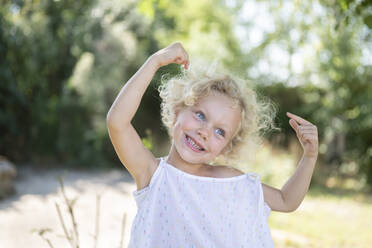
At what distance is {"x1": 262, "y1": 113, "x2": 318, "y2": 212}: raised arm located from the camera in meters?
1.66

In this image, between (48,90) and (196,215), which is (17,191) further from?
(196,215)

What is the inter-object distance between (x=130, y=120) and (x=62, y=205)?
12.9 ft

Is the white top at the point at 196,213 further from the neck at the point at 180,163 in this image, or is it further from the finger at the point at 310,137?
the finger at the point at 310,137

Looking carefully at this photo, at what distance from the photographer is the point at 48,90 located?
8.59 metres

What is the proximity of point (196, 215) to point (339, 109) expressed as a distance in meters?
8.22

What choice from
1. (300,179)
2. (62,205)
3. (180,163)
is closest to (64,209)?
(62,205)

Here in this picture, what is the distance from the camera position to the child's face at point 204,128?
1591mm

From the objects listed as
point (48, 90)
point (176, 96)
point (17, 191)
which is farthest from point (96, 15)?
point (176, 96)

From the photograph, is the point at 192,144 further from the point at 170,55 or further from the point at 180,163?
the point at 170,55

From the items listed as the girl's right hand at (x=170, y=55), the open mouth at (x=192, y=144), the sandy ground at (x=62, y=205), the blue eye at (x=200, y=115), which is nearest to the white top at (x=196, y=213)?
the open mouth at (x=192, y=144)

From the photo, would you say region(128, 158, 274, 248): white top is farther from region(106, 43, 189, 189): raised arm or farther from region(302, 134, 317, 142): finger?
region(302, 134, 317, 142): finger

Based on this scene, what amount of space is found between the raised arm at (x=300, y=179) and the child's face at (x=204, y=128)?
28 centimetres

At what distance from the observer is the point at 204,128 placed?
1.60 m

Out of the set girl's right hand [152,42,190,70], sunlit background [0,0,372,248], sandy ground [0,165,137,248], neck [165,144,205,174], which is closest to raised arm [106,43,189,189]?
girl's right hand [152,42,190,70]
